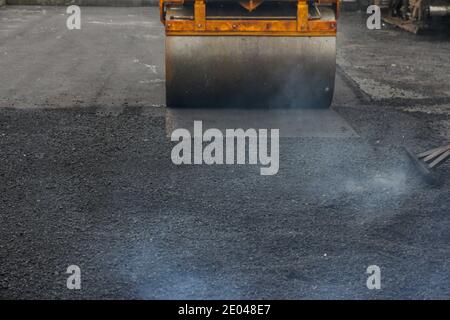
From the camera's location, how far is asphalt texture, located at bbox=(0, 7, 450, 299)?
149 inches

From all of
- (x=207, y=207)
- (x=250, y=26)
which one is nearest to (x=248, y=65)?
(x=250, y=26)

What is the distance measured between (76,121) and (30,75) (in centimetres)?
265

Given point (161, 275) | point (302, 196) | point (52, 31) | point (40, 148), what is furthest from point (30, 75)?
point (161, 275)

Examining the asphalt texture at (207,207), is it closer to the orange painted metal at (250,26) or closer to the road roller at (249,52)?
the road roller at (249,52)

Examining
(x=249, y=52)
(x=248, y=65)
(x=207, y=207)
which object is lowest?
(x=207, y=207)

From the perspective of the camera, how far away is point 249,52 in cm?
704

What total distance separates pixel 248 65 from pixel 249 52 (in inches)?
5.4

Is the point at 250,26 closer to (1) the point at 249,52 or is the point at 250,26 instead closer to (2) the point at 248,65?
(1) the point at 249,52

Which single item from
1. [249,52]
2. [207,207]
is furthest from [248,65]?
[207,207]

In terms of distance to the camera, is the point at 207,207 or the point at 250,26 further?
the point at 250,26

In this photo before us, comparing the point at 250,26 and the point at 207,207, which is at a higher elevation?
the point at 250,26

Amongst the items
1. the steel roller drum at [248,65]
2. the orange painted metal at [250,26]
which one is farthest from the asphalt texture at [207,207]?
the orange painted metal at [250,26]

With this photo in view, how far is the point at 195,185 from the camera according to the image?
520cm
